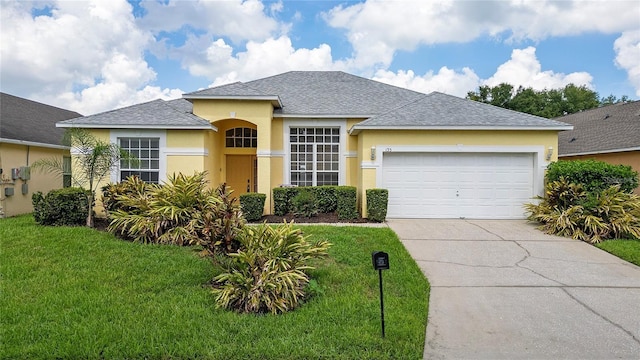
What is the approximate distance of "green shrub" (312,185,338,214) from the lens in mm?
11484

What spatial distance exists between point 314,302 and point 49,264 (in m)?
4.97

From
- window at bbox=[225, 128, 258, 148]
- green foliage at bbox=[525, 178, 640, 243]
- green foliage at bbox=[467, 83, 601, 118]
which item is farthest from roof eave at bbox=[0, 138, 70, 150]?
green foliage at bbox=[467, 83, 601, 118]

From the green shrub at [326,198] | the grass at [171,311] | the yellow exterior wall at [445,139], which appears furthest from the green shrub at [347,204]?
the grass at [171,311]

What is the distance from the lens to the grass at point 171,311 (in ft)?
12.3

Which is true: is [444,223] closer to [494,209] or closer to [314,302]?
[494,209]

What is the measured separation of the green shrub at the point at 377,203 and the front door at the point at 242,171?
5.29 metres

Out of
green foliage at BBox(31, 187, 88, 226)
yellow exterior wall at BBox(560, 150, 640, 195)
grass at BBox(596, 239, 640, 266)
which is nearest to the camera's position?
grass at BBox(596, 239, 640, 266)

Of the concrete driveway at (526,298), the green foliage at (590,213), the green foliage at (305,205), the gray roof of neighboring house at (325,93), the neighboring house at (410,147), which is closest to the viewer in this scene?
the concrete driveway at (526,298)

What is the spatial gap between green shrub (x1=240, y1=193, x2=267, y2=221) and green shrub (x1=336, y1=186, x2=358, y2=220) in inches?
97.3

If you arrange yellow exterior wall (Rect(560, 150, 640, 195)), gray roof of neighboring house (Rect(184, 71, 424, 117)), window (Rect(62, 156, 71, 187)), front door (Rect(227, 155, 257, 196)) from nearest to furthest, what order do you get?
yellow exterior wall (Rect(560, 150, 640, 195)), gray roof of neighboring house (Rect(184, 71, 424, 117)), front door (Rect(227, 155, 257, 196)), window (Rect(62, 156, 71, 187))

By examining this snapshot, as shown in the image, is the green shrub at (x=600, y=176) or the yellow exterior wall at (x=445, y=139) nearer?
the green shrub at (x=600, y=176)

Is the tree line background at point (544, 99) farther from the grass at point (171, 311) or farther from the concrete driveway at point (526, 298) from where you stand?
the grass at point (171, 311)

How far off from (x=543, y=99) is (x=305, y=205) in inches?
1310

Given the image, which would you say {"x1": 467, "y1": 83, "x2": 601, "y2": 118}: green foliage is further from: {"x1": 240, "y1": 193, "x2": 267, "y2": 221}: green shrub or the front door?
{"x1": 240, "y1": 193, "x2": 267, "y2": 221}: green shrub
